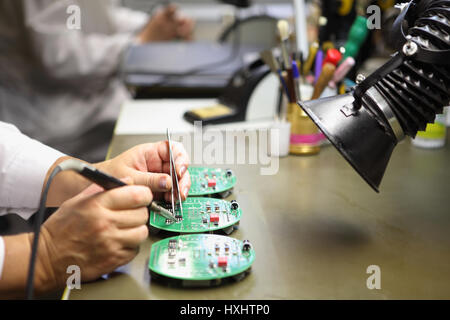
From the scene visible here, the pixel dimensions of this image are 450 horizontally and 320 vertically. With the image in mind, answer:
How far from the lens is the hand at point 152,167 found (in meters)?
0.85

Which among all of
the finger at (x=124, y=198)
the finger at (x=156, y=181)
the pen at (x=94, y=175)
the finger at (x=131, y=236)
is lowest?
the finger at (x=131, y=236)

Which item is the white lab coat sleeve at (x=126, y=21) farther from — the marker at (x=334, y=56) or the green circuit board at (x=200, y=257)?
the green circuit board at (x=200, y=257)

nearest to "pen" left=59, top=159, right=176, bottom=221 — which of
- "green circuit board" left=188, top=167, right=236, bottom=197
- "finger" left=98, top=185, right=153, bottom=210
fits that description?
"finger" left=98, top=185, right=153, bottom=210

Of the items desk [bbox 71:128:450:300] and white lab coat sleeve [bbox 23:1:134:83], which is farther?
white lab coat sleeve [bbox 23:1:134:83]

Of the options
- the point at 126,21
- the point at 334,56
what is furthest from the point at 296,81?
the point at 126,21

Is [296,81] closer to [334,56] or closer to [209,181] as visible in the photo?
[334,56]

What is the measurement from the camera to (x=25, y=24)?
1.93 meters

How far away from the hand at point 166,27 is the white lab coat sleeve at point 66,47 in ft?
0.95

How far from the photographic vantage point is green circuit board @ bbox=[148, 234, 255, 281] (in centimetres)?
66

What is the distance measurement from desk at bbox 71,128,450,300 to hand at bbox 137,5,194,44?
1.49 metres

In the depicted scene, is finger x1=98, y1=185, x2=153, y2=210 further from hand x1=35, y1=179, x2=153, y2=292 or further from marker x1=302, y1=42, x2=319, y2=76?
marker x1=302, y1=42, x2=319, y2=76

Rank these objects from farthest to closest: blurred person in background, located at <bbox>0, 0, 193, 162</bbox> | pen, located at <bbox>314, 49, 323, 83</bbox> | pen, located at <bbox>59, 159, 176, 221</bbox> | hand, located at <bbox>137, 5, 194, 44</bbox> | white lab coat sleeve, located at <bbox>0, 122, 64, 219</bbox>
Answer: hand, located at <bbox>137, 5, 194, 44</bbox>, blurred person in background, located at <bbox>0, 0, 193, 162</bbox>, pen, located at <bbox>314, 49, 323, 83</bbox>, white lab coat sleeve, located at <bbox>0, 122, 64, 219</bbox>, pen, located at <bbox>59, 159, 176, 221</bbox>

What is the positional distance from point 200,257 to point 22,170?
1.52ft

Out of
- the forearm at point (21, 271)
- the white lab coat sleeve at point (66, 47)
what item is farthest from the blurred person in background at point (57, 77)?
the forearm at point (21, 271)
